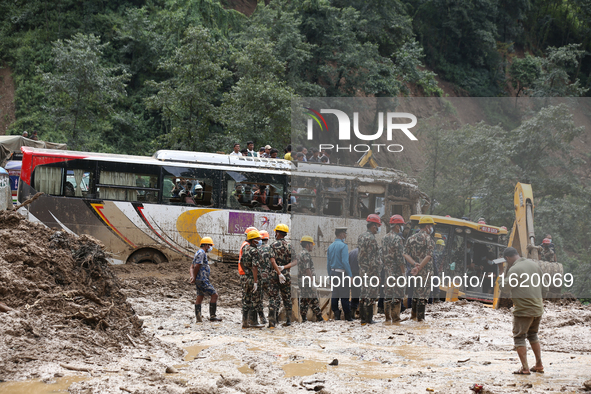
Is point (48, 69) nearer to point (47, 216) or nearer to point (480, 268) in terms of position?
point (47, 216)

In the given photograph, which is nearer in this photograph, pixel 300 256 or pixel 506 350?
pixel 506 350

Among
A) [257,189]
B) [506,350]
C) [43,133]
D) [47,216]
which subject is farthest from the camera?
[43,133]

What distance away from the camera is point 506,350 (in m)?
8.53

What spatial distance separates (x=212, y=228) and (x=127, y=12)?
63.6 feet

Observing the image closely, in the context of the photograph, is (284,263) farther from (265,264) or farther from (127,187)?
(127,187)

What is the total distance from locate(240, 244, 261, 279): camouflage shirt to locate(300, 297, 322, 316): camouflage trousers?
124cm

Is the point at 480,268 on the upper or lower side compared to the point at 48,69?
lower

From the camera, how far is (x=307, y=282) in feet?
34.8

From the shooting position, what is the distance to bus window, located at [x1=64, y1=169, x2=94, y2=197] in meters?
14.1

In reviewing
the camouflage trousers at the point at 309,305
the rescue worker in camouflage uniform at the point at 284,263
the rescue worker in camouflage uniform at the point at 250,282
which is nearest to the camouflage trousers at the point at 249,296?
the rescue worker in camouflage uniform at the point at 250,282

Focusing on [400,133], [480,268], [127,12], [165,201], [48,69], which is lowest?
[480,268]

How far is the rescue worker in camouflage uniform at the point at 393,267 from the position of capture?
34.4 ft

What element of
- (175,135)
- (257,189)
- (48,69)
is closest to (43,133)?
(48,69)

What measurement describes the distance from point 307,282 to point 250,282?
3.45 ft
